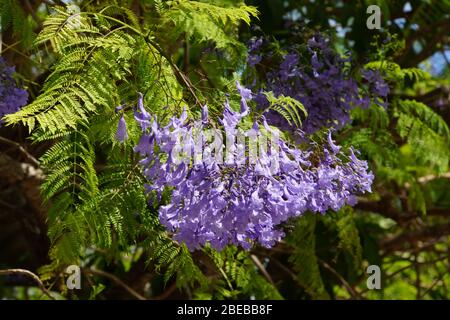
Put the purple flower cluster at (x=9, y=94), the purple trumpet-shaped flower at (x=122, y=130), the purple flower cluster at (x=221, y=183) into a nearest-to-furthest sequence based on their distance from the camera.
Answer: the purple flower cluster at (x=221, y=183) → the purple trumpet-shaped flower at (x=122, y=130) → the purple flower cluster at (x=9, y=94)

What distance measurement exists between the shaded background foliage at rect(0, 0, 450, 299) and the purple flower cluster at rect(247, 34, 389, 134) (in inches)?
7.0

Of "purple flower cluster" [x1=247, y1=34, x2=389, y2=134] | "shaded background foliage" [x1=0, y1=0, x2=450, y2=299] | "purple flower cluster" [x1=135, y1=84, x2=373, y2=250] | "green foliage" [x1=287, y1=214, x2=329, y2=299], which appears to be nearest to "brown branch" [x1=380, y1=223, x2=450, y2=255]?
"shaded background foliage" [x1=0, y1=0, x2=450, y2=299]

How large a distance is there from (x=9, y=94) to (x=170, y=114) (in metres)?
1.15

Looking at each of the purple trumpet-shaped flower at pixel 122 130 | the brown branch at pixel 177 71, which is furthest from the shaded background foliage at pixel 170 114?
the purple trumpet-shaped flower at pixel 122 130

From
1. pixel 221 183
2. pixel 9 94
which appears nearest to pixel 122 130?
pixel 221 183

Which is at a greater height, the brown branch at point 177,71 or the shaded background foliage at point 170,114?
the brown branch at point 177,71

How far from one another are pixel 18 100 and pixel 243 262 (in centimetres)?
158

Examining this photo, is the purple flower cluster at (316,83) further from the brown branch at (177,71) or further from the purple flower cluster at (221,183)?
the purple flower cluster at (221,183)

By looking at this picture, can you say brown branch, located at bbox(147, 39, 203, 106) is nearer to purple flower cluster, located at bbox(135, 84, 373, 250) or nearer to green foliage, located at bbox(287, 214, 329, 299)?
purple flower cluster, located at bbox(135, 84, 373, 250)

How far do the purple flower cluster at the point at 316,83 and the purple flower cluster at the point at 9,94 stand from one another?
3.42 feet

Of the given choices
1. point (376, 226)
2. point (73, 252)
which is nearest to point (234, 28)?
point (73, 252)

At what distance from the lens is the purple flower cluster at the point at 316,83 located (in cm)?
370

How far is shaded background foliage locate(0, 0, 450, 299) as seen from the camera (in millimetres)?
2746
